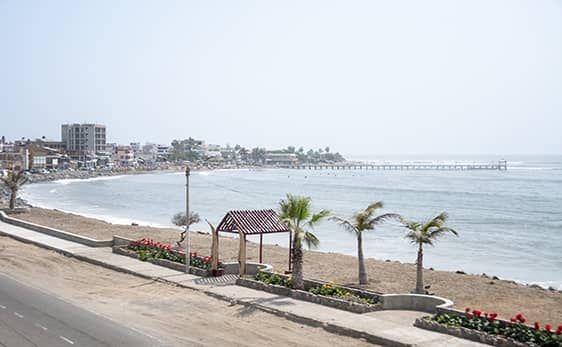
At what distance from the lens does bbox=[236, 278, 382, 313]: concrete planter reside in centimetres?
1673

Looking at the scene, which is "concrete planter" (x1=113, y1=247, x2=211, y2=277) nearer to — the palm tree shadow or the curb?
the curb

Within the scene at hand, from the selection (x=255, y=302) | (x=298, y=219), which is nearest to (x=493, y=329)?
(x=255, y=302)

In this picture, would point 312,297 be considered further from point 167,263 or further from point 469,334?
point 167,263

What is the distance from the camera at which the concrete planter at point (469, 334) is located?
13360 millimetres

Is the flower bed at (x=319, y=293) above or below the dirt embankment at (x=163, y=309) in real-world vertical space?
above

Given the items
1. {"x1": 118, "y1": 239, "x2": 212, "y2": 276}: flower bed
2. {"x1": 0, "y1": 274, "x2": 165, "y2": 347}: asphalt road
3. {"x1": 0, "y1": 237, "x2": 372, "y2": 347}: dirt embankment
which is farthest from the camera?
{"x1": 118, "y1": 239, "x2": 212, "y2": 276}: flower bed

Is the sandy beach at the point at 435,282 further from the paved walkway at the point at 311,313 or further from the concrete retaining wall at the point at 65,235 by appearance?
the paved walkway at the point at 311,313

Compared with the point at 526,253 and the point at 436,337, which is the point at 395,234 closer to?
the point at 526,253

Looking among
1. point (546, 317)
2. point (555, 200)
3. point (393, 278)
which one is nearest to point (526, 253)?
point (393, 278)

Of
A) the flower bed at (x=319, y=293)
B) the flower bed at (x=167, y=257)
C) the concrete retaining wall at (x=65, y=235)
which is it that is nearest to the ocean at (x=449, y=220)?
the concrete retaining wall at (x=65, y=235)

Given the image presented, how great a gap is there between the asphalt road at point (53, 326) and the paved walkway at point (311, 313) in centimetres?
389

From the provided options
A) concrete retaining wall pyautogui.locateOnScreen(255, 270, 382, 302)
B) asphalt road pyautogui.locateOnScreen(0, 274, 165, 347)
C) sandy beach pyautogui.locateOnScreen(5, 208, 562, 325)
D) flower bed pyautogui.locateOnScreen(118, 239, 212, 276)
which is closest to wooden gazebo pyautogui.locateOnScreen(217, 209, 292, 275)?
flower bed pyautogui.locateOnScreen(118, 239, 212, 276)

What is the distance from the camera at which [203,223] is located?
5469 cm

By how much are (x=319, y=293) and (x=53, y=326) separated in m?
7.42
